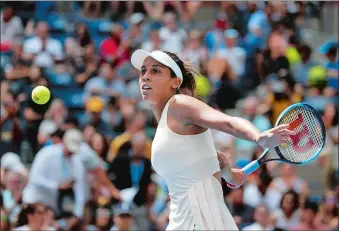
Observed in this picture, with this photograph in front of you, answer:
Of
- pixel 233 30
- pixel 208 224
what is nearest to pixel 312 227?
pixel 233 30

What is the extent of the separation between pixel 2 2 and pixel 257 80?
152 inches

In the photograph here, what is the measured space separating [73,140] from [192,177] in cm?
529

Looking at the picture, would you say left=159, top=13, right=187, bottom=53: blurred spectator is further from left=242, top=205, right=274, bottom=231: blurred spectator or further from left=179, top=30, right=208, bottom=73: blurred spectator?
left=242, top=205, right=274, bottom=231: blurred spectator

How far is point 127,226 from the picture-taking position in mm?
8938

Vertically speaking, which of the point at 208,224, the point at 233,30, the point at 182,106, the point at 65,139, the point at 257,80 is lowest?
the point at 208,224

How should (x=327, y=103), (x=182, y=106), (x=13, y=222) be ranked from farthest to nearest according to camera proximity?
(x=327, y=103)
(x=13, y=222)
(x=182, y=106)

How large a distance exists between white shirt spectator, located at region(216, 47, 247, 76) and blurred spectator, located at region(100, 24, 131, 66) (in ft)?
4.36

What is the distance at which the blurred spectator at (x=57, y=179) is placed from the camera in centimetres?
925

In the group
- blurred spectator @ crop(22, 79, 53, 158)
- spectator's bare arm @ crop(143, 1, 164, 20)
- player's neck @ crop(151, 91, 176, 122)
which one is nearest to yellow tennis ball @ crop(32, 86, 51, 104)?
player's neck @ crop(151, 91, 176, 122)

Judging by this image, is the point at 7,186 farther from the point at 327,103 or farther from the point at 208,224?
the point at 208,224

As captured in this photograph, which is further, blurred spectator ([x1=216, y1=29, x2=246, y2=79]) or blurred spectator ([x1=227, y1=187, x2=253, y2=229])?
blurred spectator ([x1=216, y1=29, x2=246, y2=79])

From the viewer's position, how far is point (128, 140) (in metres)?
10.1

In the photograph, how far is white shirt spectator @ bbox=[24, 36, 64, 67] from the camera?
38.7 feet

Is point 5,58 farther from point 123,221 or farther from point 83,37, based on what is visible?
point 123,221
